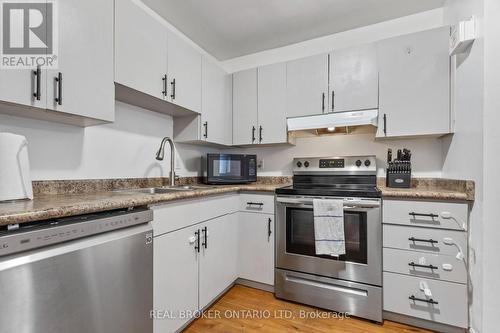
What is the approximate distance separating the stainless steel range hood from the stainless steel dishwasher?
1551 mm

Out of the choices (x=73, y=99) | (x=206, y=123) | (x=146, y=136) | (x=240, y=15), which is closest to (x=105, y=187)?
(x=146, y=136)

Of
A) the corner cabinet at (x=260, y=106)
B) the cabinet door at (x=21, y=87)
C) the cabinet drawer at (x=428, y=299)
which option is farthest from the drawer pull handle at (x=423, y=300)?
the cabinet door at (x=21, y=87)

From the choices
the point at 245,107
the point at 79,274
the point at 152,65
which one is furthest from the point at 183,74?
the point at 79,274

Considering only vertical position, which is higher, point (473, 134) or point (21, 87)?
point (21, 87)

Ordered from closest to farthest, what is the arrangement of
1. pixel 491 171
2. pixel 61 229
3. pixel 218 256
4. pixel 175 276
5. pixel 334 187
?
pixel 61 229
pixel 491 171
pixel 175 276
pixel 218 256
pixel 334 187

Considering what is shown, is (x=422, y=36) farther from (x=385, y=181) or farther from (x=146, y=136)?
(x=146, y=136)

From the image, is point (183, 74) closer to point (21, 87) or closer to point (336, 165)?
point (21, 87)

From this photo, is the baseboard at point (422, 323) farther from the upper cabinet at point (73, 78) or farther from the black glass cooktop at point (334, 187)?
the upper cabinet at point (73, 78)

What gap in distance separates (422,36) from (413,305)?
2018mm

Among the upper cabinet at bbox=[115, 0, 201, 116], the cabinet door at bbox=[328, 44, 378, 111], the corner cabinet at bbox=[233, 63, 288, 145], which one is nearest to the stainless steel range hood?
the cabinet door at bbox=[328, 44, 378, 111]

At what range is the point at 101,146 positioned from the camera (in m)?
1.68

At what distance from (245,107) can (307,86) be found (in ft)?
2.27

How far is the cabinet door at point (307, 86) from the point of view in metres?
2.20

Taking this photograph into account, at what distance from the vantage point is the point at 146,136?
2.03m
